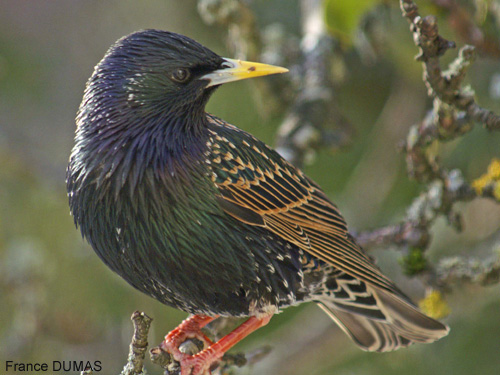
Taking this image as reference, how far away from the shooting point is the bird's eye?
3193mm

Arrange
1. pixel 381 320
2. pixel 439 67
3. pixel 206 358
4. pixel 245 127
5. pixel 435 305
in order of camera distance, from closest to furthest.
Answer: pixel 439 67
pixel 206 358
pixel 435 305
pixel 381 320
pixel 245 127

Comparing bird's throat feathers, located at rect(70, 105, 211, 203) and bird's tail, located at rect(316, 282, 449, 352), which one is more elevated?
bird's throat feathers, located at rect(70, 105, 211, 203)

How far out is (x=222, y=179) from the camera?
329 centimetres

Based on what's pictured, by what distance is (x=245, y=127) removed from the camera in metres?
6.45

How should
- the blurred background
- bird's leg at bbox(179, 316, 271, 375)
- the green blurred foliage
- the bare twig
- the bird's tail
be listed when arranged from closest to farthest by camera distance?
1. the bare twig
2. bird's leg at bbox(179, 316, 271, 375)
3. the bird's tail
4. the green blurred foliage
5. the blurred background

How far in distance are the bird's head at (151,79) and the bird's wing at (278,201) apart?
0.27m

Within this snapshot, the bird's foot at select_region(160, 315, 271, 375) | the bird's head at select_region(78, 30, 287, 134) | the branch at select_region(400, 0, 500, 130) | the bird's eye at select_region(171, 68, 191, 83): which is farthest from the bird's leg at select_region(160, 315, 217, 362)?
the branch at select_region(400, 0, 500, 130)

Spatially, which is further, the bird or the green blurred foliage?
the green blurred foliage

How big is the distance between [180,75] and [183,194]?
0.53m

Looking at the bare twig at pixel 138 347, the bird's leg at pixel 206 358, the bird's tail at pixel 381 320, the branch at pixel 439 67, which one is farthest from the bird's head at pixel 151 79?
the bird's tail at pixel 381 320

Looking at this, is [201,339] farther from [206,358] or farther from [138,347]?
[138,347]

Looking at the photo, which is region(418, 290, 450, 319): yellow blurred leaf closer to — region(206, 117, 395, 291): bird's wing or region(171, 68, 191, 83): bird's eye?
region(206, 117, 395, 291): bird's wing

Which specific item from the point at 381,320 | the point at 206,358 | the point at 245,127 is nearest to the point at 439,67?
the point at 381,320

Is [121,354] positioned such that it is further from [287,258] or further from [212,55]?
[212,55]
